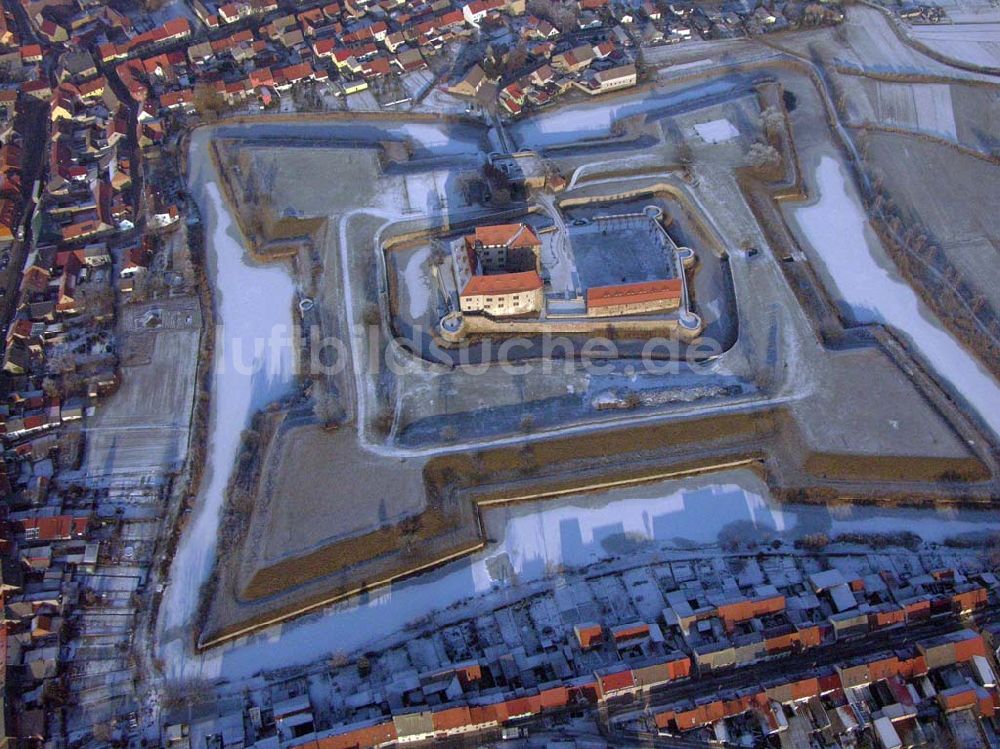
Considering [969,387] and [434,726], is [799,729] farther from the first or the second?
[969,387]

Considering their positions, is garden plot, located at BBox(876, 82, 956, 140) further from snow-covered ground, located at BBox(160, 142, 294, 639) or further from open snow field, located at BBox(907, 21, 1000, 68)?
snow-covered ground, located at BBox(160, 142, 294, 639)

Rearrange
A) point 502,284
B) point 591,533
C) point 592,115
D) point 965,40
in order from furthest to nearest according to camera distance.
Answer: point 965,40 < point 592,115 < point 502,284 < point 591,533

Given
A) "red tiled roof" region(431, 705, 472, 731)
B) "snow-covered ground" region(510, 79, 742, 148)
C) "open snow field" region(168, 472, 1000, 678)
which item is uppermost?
"snow-covered ground" region(510, 79, 742, 148)

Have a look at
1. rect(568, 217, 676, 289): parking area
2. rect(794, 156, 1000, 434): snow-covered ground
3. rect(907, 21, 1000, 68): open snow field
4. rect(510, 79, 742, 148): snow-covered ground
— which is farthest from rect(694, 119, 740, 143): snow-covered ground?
rect(907, 21, 1000, 68): open snow field

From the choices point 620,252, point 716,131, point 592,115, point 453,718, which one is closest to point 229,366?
point 453,718

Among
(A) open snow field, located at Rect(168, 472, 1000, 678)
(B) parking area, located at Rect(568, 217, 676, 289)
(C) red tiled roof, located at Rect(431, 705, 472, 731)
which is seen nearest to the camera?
(C) red tiled roof, located at Rect(431, 705, 472, 731)

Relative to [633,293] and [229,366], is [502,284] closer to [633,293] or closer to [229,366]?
[633,293]

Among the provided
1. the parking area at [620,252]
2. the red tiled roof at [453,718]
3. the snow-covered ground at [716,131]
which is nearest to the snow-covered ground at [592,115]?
the snow-covered ground at [716,131]

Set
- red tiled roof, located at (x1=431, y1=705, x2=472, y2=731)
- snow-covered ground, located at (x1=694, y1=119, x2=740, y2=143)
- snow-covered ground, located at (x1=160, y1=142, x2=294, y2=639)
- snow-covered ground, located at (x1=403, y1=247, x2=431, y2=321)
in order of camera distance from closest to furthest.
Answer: red tiled roof, located at (x1=431, y1=705, x2=472, y2=731) → snow-covered ground, located at (x1=160, y1=142, x2=294, y2=639) → snow-covered ground, located at (x1=403, y1=247, x2=431, y2=321) → snow-covered ground, located at (x1=694, y1=119, x2=740, y2=143)
